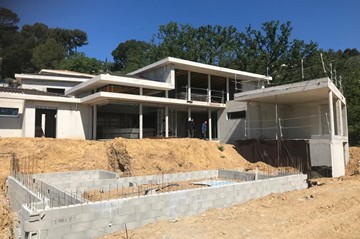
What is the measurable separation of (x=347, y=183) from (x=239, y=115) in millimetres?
10908

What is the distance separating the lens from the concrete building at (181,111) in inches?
685

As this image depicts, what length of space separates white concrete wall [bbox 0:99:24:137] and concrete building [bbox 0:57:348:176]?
0.06m

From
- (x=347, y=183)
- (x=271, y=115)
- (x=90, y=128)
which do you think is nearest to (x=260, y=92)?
(x=271, y=115)

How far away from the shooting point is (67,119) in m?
20.7

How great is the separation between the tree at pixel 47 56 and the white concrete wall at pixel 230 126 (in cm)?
3633

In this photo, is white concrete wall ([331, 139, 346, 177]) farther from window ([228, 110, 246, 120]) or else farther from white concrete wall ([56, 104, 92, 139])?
white concrete wall ([56, 104, 92, 139])

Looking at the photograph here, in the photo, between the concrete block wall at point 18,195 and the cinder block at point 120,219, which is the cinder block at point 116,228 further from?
the concrete block wall at point 18,195

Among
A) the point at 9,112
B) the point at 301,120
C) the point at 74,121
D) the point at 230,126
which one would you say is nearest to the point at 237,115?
the point at 230,126

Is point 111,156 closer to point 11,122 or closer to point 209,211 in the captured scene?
point 11,122

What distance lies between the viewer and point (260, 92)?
18562 mm

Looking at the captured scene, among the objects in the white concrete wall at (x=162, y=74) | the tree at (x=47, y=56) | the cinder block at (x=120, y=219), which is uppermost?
the tree at (x=47, y=56)

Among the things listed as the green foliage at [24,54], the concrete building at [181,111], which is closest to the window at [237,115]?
the concrete building at [181,111]

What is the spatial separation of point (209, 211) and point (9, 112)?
55.4ft

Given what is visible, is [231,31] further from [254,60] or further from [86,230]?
[86,230]
